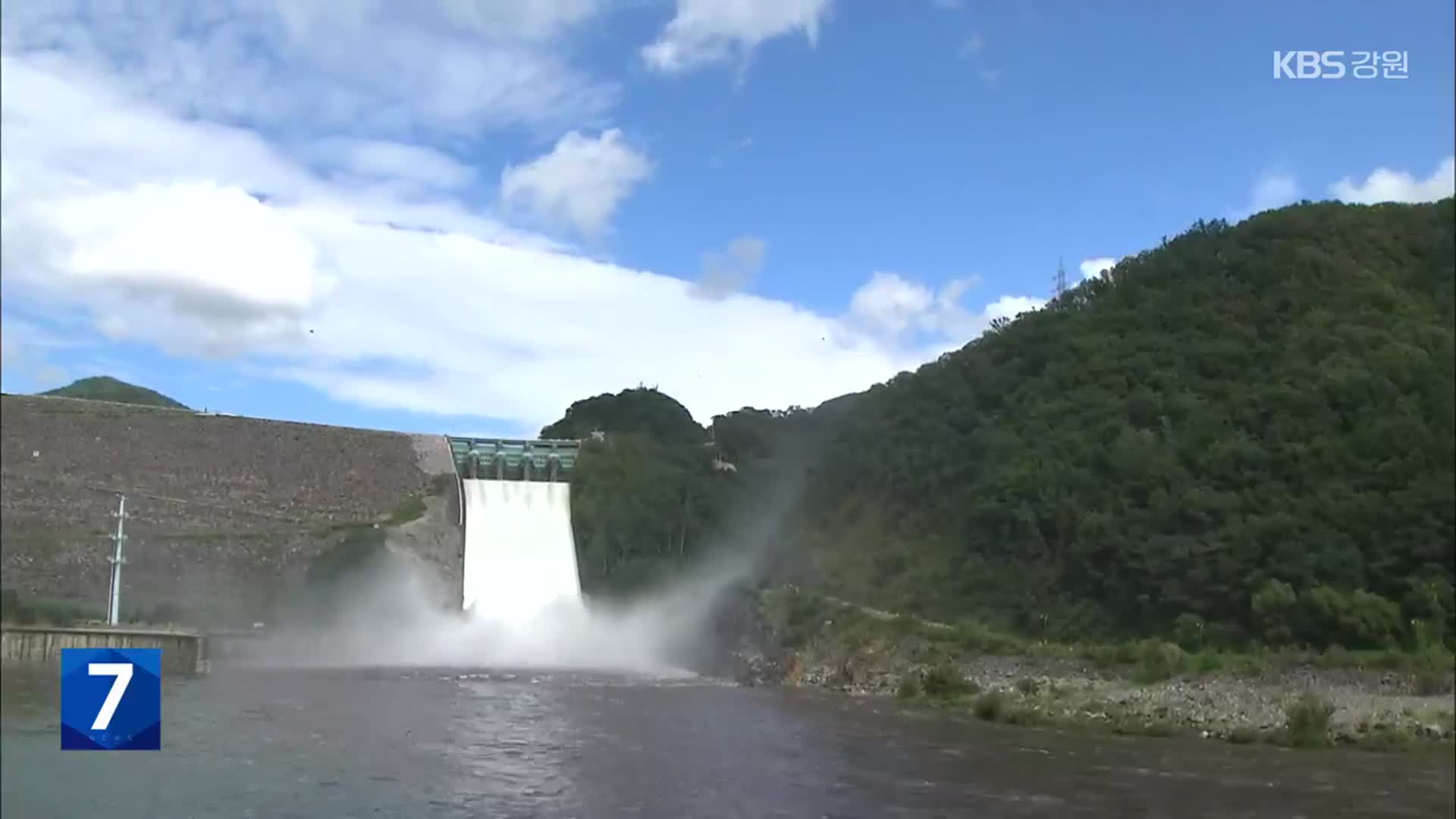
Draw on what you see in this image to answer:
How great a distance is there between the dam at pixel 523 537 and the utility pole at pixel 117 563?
117ft

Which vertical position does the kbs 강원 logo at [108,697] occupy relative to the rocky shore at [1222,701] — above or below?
above

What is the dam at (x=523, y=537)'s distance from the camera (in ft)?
136

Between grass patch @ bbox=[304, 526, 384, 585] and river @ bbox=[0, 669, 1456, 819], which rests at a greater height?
grass patch @ bbox=[304, 526, 384, 585]

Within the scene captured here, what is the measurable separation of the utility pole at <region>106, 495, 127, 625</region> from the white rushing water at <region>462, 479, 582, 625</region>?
3684 cm

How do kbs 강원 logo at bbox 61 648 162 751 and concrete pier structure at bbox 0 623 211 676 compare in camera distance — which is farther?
kbs 강원 logo at bbox 61 648 162 751

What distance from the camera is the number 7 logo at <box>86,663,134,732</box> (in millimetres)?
3102

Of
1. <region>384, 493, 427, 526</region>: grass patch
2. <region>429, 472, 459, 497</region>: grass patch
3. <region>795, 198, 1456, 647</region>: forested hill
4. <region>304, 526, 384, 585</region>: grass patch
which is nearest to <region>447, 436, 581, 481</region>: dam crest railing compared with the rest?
<region>795, 198, 1456, 647</region>: forested hill

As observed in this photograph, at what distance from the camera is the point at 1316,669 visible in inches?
965

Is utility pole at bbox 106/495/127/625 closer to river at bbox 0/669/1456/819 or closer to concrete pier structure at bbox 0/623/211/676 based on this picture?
concrete pier structure at bbox 0/623/211/676

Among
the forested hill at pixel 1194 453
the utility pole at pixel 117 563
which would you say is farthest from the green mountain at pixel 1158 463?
the utility pole at pixel 117 563

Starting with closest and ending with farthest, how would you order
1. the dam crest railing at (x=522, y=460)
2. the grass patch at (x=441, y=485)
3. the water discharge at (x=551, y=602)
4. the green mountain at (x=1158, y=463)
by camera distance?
1. the grass patch at (x=441, y=485)
2. the green mountain at (x=1158, y=463)
3. the dam crest railing at (x=522, y=460)
4. the water discharge at (x=551, y=602)

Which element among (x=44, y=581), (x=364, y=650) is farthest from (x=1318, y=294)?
(x=44, y=581)

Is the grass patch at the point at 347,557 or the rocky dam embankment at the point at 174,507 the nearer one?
the rocky dam embankment at the point at 174,507

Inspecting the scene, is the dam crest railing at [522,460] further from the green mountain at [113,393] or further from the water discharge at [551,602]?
the green mountain at [113,393]
